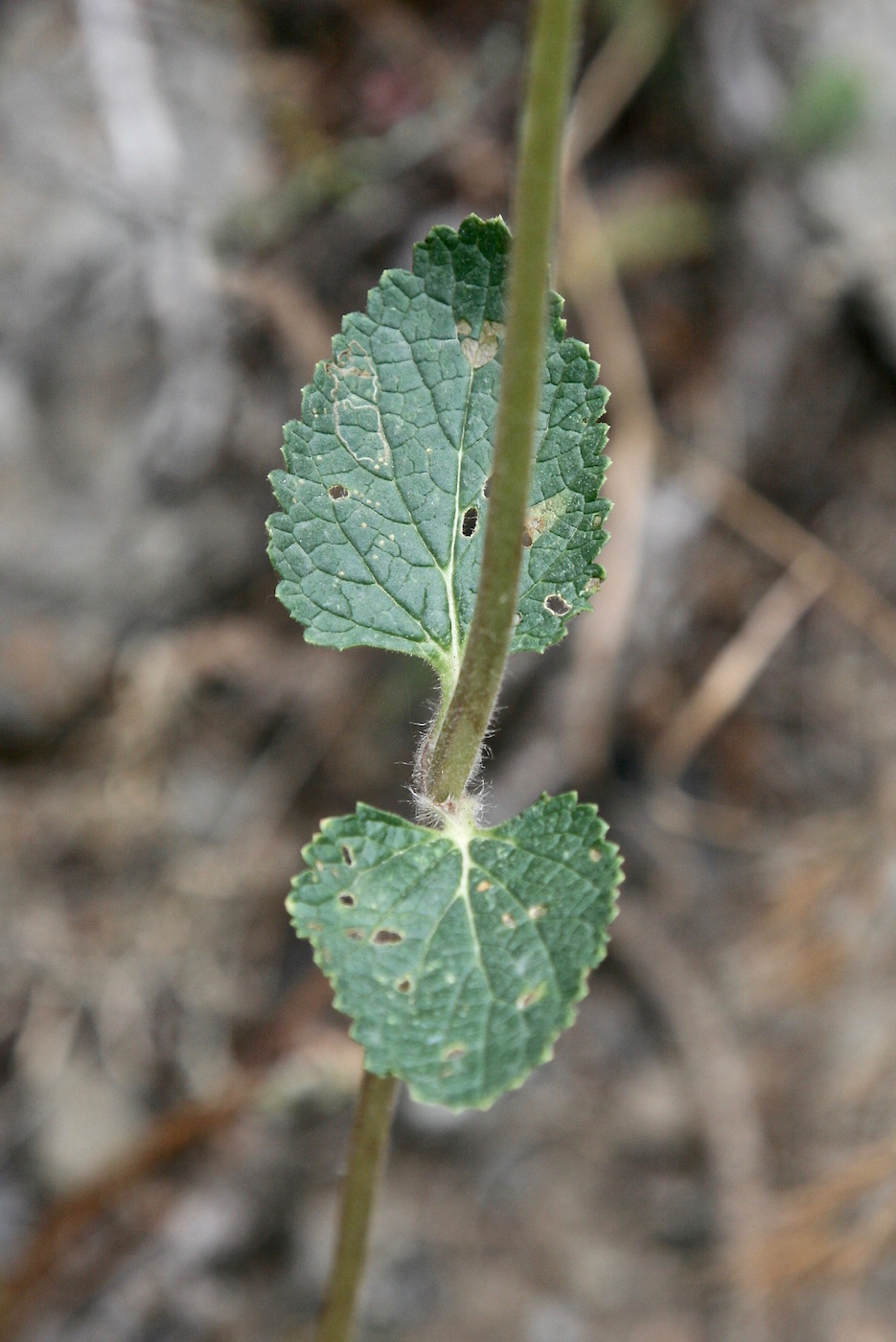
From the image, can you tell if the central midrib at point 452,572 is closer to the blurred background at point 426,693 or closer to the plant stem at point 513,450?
the plant stem at point 513,450

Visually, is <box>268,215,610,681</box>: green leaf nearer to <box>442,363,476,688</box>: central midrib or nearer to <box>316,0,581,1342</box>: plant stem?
<box>442,363,476,688</box>: central midrib

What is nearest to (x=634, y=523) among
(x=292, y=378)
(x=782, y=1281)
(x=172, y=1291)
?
(x=292, y=378)

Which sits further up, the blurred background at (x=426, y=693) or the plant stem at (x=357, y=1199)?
the blurred background at (x=426, y=693)

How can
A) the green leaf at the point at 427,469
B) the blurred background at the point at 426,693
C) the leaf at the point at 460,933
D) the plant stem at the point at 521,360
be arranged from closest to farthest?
the plant stem at the point at 521,360 < the leaf at the point at 460,933 < the green leaf at the point at 427,469 < the blurred background at the point at 426,693

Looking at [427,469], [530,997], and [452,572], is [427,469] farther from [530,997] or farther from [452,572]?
[530,997]

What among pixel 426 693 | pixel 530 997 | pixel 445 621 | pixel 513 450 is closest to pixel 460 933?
pixel 530 997

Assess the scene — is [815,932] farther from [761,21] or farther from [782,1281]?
[761,21]

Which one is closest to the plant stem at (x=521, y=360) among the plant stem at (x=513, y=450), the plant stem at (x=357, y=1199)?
the plant stem at (x=513, y=450)
